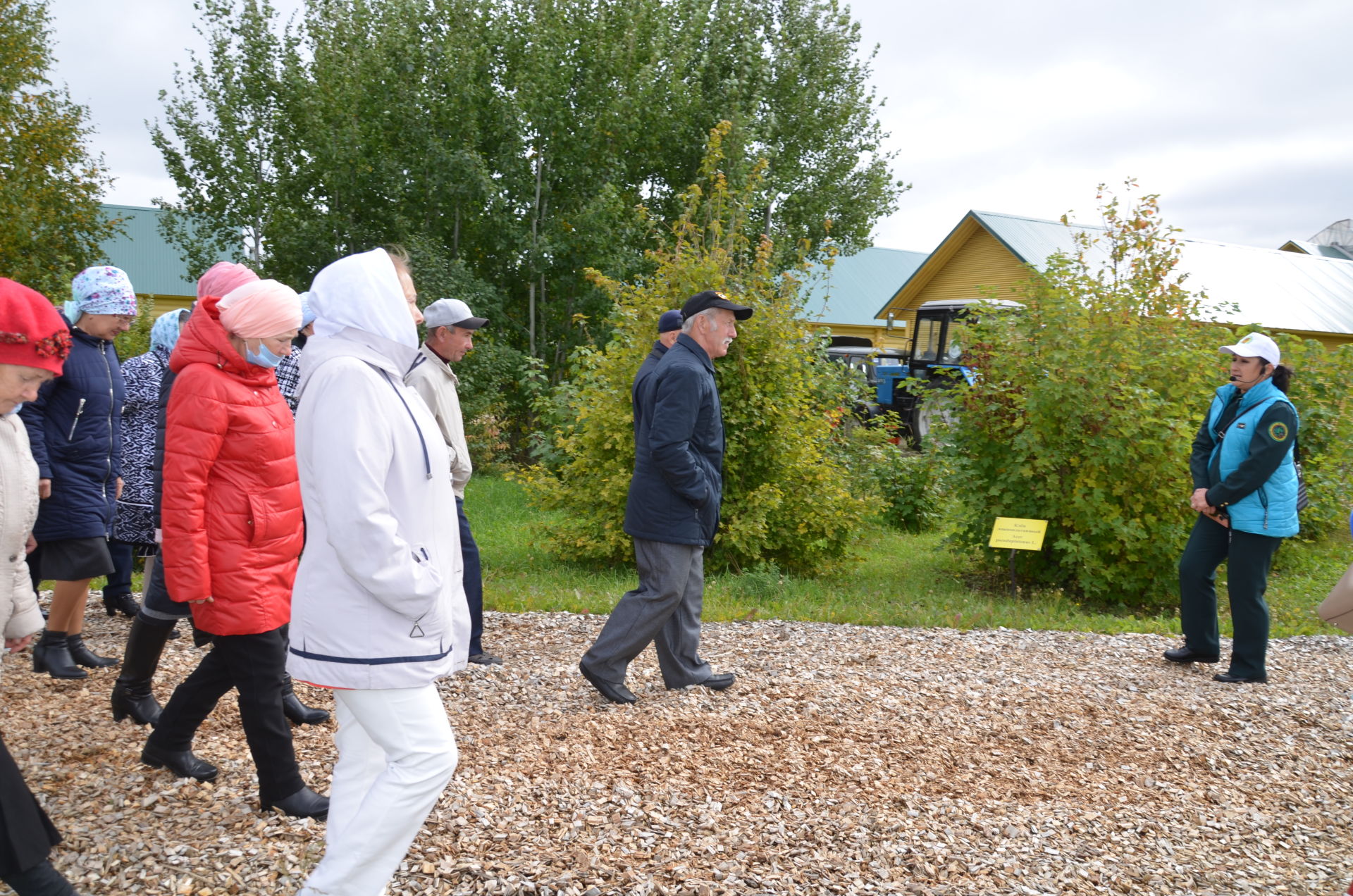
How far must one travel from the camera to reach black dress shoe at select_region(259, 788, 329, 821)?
316cm

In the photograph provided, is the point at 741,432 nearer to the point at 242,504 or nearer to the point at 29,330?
the point at 242,504

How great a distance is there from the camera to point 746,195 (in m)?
8.48

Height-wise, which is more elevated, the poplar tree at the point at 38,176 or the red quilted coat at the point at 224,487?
the poplar tree at the point at 38,176

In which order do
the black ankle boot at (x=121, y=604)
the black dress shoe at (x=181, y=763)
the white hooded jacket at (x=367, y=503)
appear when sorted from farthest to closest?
the black ankle boot at (x=121, y=604), the black dress shoe at (x=181, y=763), the white hooded jacket at (x=367, y=503)

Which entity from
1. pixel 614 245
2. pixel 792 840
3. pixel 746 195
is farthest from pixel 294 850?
pixel 614 245

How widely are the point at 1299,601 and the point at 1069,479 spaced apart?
88.9 inches

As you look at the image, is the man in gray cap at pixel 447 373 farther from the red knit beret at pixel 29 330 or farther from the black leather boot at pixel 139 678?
the red knit beret at pixel 29 330

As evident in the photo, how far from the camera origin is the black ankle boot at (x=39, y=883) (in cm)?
237

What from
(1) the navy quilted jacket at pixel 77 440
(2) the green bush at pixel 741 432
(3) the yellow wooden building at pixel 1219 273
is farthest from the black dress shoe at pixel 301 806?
(3) the yellow wooden building at pixel 1219 273

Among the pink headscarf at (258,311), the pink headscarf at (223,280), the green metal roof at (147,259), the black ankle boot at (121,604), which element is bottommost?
the black ankle boot at (121,604)

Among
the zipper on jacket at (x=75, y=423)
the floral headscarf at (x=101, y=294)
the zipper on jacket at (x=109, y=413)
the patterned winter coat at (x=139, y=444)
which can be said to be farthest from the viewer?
the patterned winter coat at (x=139, y=444)

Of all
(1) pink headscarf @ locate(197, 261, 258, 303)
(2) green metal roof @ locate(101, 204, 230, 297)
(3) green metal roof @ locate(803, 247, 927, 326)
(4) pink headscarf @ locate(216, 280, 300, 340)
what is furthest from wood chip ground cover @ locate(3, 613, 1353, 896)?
(2) green metal roof @ locate(101, 204, 230, 297)

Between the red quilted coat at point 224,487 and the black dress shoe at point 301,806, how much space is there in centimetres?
56

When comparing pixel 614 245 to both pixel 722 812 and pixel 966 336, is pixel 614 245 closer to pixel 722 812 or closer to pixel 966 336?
pixel 966 336
